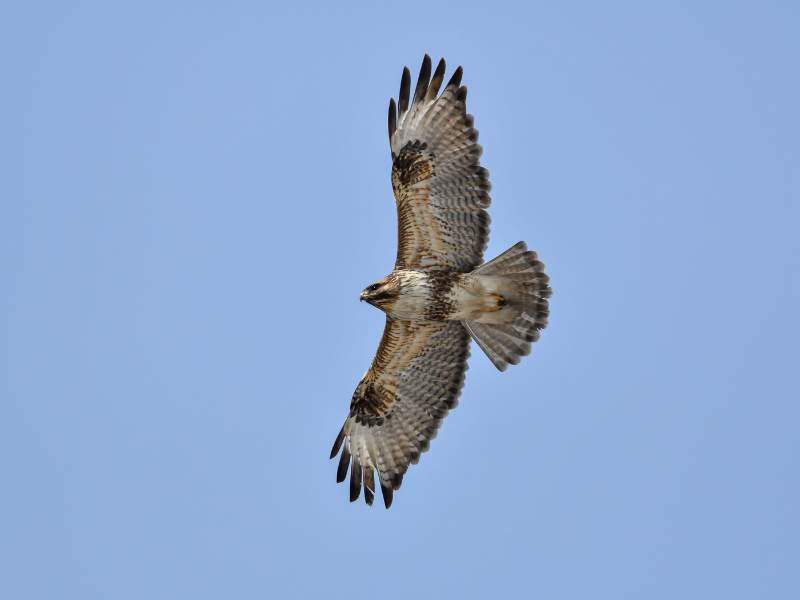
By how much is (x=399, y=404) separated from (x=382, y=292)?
1.62m

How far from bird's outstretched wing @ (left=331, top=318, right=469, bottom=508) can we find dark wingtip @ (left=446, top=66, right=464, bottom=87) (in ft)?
8.14

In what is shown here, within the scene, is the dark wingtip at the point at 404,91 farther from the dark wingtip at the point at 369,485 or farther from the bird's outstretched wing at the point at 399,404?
the dark wingtip at the point at 369,485

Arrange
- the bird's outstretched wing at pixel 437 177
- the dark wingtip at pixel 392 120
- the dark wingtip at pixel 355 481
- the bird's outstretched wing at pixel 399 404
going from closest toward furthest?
the bird's outstretched wing at pixel 437 177 → the dark wingtip at pixel 392 120 → the bird's outstretched wing at pixel 399 404 → the dark wingtip at pixel 355 481

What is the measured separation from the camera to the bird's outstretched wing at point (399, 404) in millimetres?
14172

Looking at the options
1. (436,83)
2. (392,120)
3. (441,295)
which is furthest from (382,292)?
(436,83)

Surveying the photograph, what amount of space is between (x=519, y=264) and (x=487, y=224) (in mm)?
515

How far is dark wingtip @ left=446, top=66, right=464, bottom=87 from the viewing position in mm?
13539

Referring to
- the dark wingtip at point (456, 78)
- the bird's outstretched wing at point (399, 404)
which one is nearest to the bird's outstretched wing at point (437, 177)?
the dark wingtip at point (456, 78)

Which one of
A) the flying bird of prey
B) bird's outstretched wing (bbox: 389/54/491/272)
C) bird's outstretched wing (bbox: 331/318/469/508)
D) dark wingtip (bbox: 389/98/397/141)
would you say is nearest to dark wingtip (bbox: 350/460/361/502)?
bird's outstretched wing (bbox: 331/318/469/508)

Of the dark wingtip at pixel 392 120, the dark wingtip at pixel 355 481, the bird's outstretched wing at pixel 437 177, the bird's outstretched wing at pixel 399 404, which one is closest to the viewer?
the bird's outstretched wing at pixel 437 177

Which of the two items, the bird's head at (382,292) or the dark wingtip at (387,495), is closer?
the bird's head at (382,292)

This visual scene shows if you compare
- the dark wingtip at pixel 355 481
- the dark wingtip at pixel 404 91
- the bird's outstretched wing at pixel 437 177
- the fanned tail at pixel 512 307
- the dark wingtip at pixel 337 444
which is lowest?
the dark wingtip at pixel 355 481

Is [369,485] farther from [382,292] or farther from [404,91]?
[404,91]

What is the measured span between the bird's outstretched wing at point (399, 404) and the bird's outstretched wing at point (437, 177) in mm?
934
